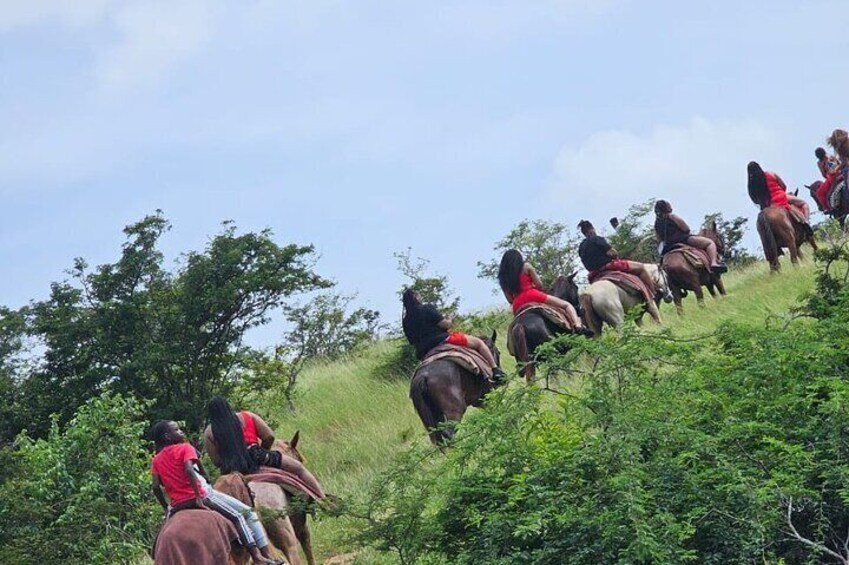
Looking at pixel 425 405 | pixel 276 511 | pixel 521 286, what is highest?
pixel 521 286

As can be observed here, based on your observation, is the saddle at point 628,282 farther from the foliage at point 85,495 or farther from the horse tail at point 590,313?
the foliage at point 85,495

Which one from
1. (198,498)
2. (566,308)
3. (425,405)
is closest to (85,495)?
(425,405)

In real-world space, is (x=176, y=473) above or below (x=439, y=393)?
above

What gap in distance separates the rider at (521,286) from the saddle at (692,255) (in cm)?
Result: 594

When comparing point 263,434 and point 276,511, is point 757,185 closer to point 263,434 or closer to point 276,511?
point 263,434

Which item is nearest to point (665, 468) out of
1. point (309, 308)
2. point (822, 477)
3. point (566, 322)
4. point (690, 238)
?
point (822, 477)

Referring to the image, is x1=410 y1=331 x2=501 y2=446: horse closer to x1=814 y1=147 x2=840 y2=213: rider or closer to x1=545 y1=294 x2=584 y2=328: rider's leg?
x1=545 y1=294 x2=584 y2=328: rider's leg

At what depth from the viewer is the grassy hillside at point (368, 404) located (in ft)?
67.9

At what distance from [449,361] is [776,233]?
9.36 m

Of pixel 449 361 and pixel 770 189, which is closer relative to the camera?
pixel 449 361

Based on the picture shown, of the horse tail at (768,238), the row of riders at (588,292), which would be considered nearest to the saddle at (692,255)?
the row of riders at (588,292)

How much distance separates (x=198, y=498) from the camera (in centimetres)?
1235

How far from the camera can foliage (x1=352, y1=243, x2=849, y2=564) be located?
1040 centimetres

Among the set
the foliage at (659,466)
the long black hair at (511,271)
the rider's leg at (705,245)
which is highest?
the long black hair at (511,271)
